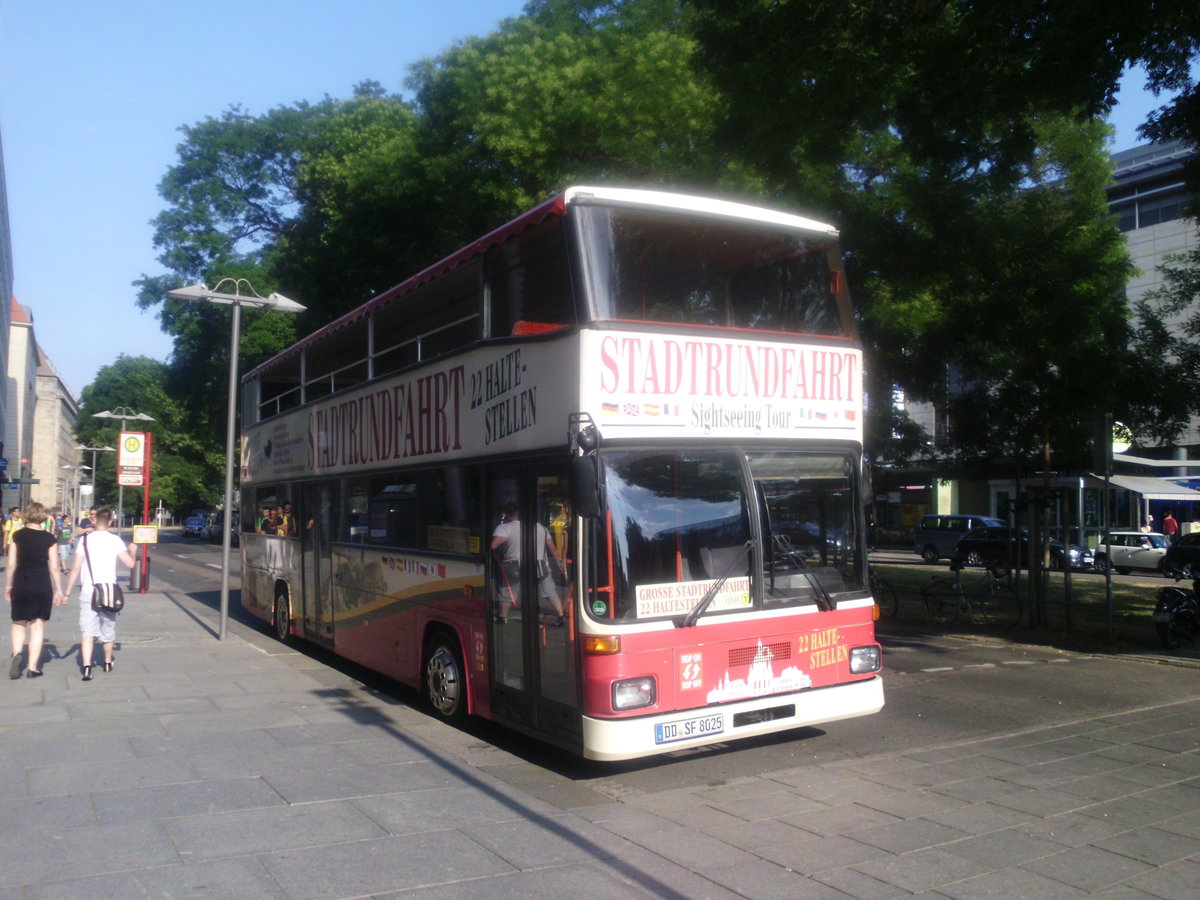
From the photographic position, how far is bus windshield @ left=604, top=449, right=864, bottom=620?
7000mm

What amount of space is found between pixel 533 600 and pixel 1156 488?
42.4 m

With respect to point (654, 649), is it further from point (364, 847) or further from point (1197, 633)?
point (1197, 633)

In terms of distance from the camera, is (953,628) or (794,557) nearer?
(794,557)

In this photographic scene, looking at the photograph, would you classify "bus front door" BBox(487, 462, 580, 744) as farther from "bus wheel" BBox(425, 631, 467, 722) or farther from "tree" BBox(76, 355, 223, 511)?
"tree" BBox(76, 355, 223, 511)

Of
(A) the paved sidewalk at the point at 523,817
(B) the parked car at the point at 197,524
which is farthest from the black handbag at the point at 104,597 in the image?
(B) the parked car at the point at 197,524

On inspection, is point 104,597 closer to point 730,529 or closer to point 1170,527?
point 730,529

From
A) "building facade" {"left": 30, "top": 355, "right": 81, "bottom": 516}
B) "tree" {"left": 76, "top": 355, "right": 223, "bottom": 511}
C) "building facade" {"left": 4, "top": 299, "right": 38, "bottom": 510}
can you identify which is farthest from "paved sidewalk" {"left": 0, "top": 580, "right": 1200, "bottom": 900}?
"building facade" {"left": 30, "top": 355, "right": 81, "bottom": 516}

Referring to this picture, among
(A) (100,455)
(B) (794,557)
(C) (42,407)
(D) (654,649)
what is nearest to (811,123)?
(B) (794,557)

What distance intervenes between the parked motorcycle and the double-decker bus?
323 inches

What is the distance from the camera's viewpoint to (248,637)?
15.8m

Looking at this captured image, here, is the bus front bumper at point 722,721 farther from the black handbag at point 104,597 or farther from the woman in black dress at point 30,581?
the woman in black dress at point 30,581

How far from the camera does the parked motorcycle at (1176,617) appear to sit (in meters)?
14.1

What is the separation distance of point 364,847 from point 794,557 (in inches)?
140

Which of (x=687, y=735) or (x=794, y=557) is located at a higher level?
(x=794, y=557)
